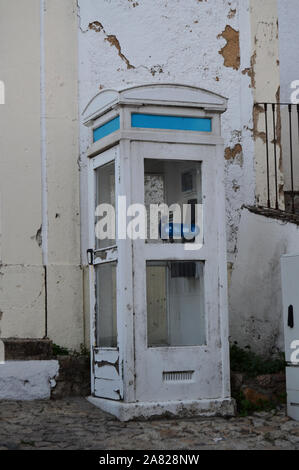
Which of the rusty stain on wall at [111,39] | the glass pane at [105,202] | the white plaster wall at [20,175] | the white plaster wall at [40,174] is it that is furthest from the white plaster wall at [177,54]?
the glass pane at [105,202]

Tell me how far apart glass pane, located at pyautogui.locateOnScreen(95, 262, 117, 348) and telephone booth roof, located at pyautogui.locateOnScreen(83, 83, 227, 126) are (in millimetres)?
1296

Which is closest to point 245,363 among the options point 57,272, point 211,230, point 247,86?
point 211,230

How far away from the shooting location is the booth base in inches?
240

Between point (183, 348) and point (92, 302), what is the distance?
0.93 m

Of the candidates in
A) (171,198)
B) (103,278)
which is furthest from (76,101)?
(103,278)

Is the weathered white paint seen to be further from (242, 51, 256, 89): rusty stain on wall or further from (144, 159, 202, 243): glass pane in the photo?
(242, 51, 256, 89): rusty stain on wall

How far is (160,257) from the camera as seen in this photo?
639cm

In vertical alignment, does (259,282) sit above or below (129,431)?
above

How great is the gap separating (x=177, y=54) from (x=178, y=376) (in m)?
3.28

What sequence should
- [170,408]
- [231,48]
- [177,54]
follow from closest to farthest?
[170,408], [177,54], [231,48]

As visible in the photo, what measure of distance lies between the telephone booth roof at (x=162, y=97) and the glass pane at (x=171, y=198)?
0.47 m

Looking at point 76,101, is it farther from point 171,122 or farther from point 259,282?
point 259,282

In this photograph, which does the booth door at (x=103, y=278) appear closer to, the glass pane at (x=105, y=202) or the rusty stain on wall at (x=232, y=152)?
the glass pane at (x=105, y=202)
